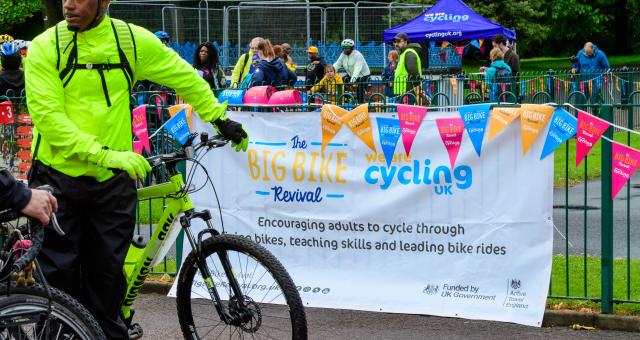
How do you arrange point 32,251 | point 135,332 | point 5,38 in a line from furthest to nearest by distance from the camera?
point 5,38 < point 135,332 < point 32,251

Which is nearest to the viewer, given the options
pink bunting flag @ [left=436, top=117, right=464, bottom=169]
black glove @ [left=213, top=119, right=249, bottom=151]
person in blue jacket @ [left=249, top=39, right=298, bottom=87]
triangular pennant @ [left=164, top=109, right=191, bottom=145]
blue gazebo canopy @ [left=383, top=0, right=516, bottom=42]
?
black glove @ [left=213, top=119, right=249, bottom=151]

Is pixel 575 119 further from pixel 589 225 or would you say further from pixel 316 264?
pixel 589 225

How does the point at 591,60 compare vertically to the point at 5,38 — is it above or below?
below

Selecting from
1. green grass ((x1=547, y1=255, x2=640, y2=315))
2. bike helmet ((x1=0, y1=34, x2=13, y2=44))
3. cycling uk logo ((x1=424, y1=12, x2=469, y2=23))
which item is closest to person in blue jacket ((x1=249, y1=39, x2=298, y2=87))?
bike helmet ((x1=0, y1=34, x2=13, y2=44))

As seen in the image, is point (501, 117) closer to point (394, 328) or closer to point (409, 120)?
point (409, 120)

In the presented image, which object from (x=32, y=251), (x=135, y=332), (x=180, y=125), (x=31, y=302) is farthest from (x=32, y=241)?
(x=180, y=125)

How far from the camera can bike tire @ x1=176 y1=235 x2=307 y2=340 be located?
17.2 ft

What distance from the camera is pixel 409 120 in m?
6.91

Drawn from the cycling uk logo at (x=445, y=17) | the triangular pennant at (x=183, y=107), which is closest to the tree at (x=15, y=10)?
the cycling uk logo at (x=445, y=17)

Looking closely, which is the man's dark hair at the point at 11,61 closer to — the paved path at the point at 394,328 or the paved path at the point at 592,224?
the paved path at the point at 394,328

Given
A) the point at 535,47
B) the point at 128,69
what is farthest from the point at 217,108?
the point at 535,47

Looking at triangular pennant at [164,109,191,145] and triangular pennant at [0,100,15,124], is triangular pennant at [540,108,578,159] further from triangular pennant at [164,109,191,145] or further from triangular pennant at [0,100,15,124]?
triangular pennant at [0,100,15,124]

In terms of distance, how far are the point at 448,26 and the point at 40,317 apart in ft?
80.1

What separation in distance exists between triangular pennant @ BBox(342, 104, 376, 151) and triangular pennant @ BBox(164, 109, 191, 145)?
1182 millimetres
